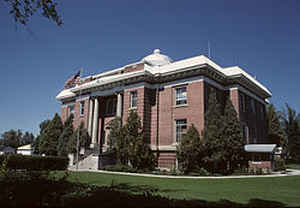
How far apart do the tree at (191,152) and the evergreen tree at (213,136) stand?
0.59m

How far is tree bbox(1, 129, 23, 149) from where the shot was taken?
98.5 m

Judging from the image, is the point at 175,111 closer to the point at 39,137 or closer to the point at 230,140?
the point at 230,140

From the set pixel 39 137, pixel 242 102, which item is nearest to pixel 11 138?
pixel 39 137

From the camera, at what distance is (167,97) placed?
84.5ft

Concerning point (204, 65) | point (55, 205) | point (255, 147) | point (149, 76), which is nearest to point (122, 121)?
point (149, 76)

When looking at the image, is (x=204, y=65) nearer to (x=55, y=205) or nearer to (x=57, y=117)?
(x=55, y=205)

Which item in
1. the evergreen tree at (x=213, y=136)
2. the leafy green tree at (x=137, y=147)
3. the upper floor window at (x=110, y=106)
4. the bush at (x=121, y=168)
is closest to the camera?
the evergreen tree at (x=213, y=136)

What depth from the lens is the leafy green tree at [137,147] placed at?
75.2 feet

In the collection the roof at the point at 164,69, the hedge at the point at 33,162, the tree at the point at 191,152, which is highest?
the roof at the point at 164,69

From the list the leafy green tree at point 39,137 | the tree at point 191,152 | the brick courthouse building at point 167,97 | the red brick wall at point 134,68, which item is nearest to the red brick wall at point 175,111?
the brick courthouse building at point 167,97

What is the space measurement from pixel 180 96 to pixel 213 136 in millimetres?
6044

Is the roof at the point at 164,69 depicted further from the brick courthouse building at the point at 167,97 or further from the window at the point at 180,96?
the window at the point at 180,96

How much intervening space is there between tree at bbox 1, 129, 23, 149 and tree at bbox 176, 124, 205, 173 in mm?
93137

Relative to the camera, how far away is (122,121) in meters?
27.0
